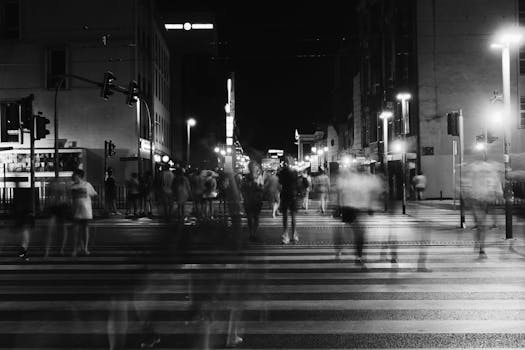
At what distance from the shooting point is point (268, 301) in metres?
7.79

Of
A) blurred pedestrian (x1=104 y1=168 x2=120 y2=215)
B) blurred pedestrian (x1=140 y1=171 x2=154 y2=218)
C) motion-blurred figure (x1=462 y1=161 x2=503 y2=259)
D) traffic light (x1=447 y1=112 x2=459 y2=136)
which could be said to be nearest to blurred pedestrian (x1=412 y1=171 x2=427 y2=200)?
traffic light (x1=447 y1=112 x2=459 y2=136)

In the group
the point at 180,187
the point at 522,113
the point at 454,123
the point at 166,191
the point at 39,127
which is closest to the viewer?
the point at 180,187

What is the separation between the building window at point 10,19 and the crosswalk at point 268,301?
3208cm

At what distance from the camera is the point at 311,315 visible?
6.99m

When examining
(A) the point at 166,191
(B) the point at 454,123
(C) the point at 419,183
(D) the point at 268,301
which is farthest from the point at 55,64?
(D) the point at 268,301

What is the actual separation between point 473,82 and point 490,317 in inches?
1372

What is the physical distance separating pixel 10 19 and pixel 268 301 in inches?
1523

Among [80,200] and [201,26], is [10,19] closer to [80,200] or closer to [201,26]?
[80,200]

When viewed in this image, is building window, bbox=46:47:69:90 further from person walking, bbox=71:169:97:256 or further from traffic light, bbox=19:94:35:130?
person walking, bbox=71:169:97:256

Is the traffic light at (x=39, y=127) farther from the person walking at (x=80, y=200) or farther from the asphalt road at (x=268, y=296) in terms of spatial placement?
the person walking at (x=80, y=200)

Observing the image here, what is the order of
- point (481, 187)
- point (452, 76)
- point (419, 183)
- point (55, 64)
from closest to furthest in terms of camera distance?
1. point (481, 187)
2. point (419, 183)
3. point (452, 76)
4. point (55, 64)

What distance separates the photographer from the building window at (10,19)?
132 ft

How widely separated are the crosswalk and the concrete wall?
1093 inches

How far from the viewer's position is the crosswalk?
19.8ft
